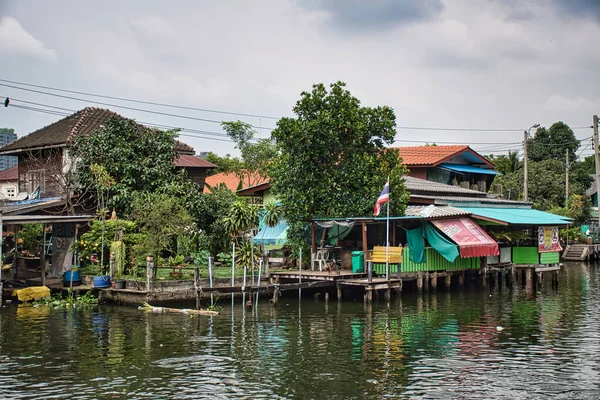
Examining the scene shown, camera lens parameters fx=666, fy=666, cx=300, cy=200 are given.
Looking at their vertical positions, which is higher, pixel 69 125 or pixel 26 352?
pixel 69 125

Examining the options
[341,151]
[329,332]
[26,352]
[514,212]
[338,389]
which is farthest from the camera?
[514,212]

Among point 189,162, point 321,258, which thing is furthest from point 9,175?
point 321,258

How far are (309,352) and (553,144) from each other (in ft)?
197

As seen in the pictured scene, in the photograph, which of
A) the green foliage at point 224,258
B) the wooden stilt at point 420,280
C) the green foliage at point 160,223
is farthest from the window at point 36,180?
the wooden stilt at point 420,280

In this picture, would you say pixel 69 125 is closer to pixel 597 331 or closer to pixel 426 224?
pixel 426 224

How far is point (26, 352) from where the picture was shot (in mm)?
18641

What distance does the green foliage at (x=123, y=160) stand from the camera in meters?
35.4

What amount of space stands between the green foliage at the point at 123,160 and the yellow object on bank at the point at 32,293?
7.97 metres

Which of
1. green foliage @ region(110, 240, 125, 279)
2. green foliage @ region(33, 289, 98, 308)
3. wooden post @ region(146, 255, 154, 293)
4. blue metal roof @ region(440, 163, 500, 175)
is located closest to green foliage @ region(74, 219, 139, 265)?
green foliage @ region(110, 240, 125, 279)

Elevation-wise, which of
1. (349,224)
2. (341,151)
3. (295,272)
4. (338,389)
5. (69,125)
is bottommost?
(338,389)

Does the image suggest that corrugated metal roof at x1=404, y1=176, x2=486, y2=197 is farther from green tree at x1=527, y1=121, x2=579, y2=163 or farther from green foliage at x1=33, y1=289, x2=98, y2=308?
green tree at x1=527, y1=121, x2=579, y2=163

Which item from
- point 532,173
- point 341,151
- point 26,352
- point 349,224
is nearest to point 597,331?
point 349,224

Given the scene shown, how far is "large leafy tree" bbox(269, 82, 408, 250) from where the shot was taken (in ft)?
103

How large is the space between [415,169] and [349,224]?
16253 mm
